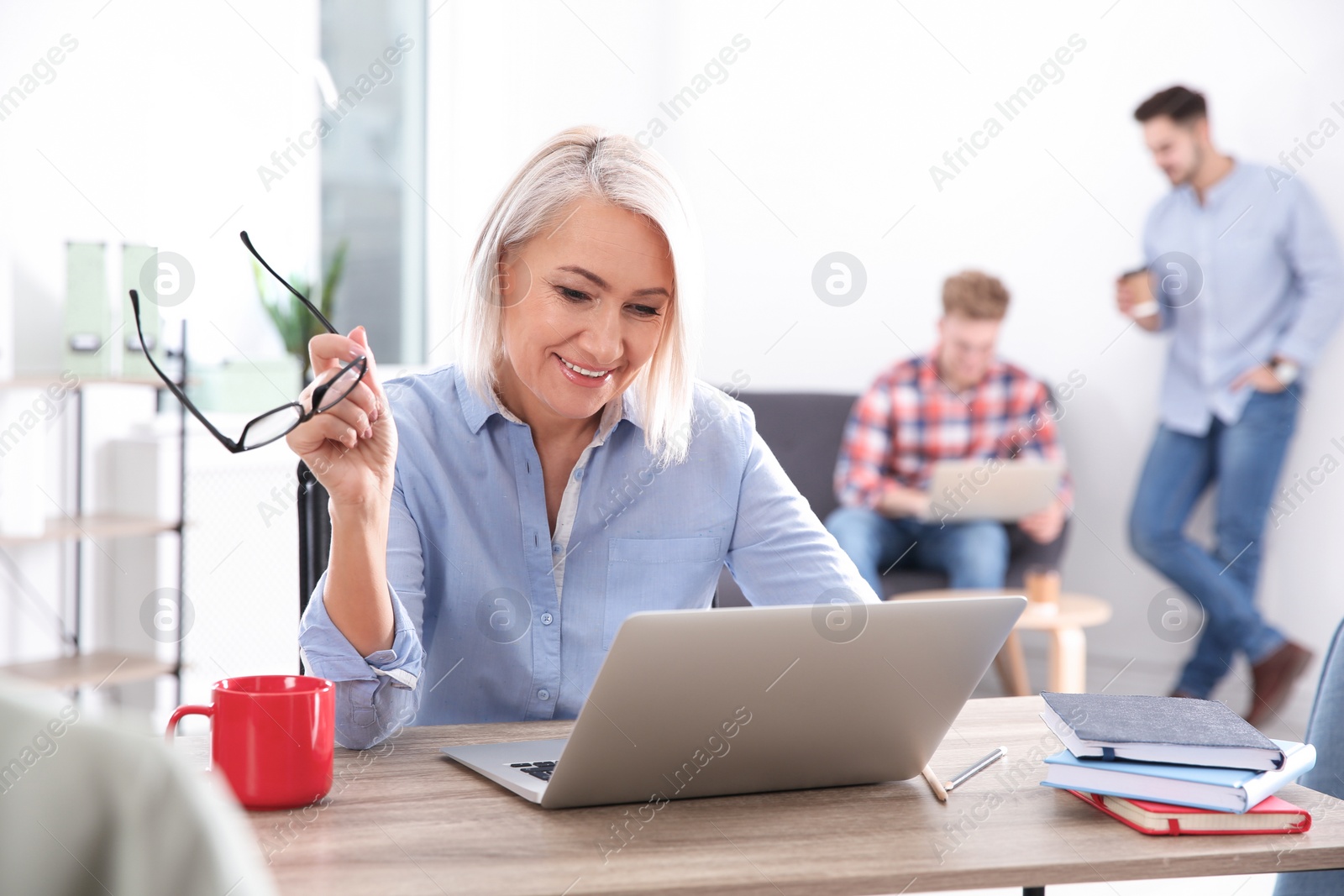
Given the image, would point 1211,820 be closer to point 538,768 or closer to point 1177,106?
point 538,768

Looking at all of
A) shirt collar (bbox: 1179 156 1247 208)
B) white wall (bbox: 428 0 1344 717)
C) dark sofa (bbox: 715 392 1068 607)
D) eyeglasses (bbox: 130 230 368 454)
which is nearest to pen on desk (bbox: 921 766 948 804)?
eyeglasses (bbox: 130 230 368 454)

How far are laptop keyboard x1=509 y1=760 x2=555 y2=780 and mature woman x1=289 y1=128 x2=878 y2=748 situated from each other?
308 mm

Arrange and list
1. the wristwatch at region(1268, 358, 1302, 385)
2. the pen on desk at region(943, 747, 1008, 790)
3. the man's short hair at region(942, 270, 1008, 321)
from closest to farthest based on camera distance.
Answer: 1. the pen on desk at region(943, 747, 1008, 790)
2. the wristwatch at region(1268, 358, 1302, 385)
3. the man's short hair at region(942, 270, 1008, 321)

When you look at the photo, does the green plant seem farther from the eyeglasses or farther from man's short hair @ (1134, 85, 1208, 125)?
the eyeglasses

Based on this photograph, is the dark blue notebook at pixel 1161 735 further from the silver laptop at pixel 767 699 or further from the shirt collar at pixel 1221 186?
the shirt collar at pixel 1221 186

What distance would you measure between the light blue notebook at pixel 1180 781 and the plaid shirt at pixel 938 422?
2632 millimetres

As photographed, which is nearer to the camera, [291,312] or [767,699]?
[767,699]

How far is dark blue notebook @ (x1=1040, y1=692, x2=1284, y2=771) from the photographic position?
888 mm

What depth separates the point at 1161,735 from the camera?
35.5 inches

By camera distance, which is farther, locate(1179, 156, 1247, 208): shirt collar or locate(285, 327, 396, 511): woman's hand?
locate(1179, 156, 1247, 208): shirt collar

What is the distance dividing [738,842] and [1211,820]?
345mm

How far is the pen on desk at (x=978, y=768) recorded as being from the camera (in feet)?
3.10

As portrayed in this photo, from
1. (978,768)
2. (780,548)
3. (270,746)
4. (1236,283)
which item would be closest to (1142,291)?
(1236,283)

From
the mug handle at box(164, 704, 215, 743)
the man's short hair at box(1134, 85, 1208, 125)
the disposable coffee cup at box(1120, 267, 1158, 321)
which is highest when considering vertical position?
the man's short hair at box(1134, 85, 1208, 125)
